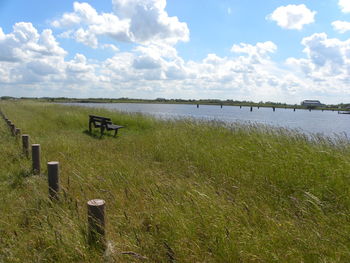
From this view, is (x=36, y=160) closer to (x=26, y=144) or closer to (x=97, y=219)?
(x=26, y=144)

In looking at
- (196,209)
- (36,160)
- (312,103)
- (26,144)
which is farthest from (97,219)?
(312,103)

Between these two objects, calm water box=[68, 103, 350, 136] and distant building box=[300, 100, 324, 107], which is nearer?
calm water box=[68, 103, 350, 136]

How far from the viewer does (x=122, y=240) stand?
109 inches

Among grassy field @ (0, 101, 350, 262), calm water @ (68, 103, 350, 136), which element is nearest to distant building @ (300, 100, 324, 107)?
calm water @ (68, 103, 350, 136)

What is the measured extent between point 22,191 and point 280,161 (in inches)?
200

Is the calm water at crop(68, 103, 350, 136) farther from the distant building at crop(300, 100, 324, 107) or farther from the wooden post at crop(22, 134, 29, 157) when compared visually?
the distant building at crop(300, 100, 324, 107)

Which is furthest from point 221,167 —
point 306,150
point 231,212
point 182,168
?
point 231,212

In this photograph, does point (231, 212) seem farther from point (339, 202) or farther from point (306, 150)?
point (306, 150)

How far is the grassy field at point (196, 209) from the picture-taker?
257cm

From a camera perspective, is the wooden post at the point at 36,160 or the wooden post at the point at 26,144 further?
the wooden post at the point at 26,144

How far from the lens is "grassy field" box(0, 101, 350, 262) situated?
8.43 ft

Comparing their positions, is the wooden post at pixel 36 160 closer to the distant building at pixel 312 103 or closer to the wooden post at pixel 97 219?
the wooden post at pixel 97 219

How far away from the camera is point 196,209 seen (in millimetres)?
3182

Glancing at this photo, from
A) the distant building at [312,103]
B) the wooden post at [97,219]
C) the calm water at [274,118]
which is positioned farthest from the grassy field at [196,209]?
the distant building at [312,103]
